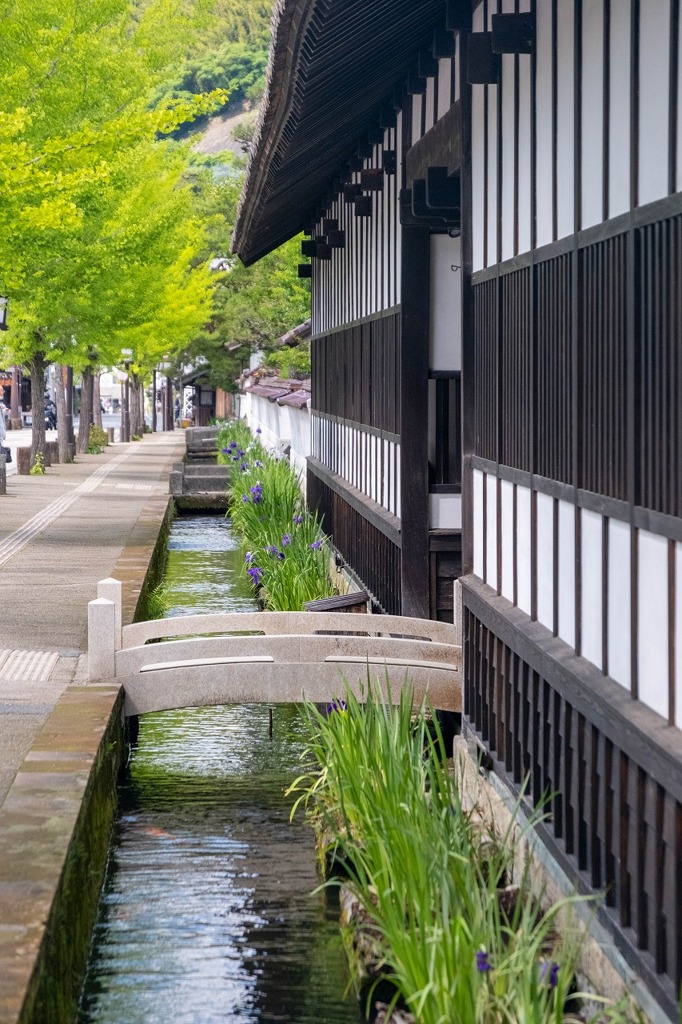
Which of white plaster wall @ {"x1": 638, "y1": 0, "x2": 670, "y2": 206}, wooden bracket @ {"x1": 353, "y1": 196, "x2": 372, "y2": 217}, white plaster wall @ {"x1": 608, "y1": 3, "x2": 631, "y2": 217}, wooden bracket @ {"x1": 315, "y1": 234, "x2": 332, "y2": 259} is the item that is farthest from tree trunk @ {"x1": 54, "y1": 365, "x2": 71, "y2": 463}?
white plaster wall @ {"x1": 638, "y1": 0, "x2": 670, "y2": 206}

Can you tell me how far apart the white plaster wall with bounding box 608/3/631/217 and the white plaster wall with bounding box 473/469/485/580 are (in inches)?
102

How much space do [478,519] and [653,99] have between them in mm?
3256

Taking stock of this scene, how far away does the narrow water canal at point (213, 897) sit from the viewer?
537cm

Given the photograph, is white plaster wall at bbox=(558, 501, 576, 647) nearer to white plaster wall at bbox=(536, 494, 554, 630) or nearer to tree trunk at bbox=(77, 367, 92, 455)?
white plaster wall at bbox=(536, 494, 554, 630)

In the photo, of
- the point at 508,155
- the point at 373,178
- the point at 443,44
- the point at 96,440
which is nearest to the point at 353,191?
the point at 373,178

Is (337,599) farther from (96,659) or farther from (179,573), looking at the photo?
(179,573)

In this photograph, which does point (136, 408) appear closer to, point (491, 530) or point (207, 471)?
point (207, 471)

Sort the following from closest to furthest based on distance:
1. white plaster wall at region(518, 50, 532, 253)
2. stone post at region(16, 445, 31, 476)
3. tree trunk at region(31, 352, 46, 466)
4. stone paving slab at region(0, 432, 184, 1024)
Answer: stone paving slab at region(0, 432, 184, 1024) < white plaster wall at region(518, 50, 532, 253) < tree trunk at region(31, 352, 46, 466) < stone post at region(16, 445, 31, 476)

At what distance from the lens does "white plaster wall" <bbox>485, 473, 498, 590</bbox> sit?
684 centimetres

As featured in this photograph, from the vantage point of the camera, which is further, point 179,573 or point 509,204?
point 179,573

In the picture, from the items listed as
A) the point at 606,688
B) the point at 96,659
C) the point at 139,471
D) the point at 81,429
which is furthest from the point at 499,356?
the point at 81,429

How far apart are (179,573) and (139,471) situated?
14756 mm

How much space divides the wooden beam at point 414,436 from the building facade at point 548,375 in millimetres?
14

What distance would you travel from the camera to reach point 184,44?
20.1 meters
